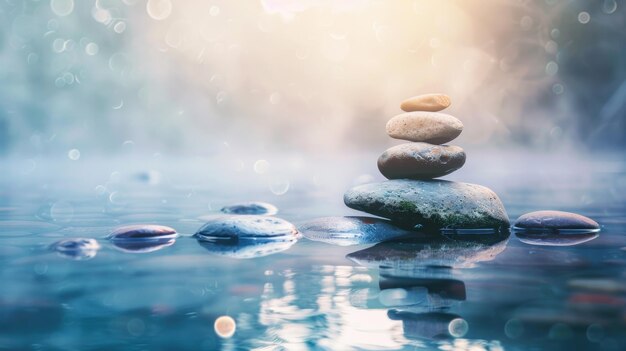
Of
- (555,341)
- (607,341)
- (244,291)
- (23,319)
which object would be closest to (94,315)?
(23,319)

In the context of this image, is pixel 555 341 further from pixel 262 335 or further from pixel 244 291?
pixel 244 291

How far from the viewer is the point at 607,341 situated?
385 cm

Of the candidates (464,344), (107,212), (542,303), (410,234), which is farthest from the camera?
(107,212)

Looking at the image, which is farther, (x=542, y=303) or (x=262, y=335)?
(x=542, y=303)

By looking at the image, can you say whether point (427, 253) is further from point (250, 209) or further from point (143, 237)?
point (250, 209)

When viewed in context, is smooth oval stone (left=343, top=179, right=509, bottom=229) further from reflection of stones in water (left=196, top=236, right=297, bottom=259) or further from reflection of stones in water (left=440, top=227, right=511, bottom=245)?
reflection of stones in water (left=196, top=236, right=297, bottom=259)

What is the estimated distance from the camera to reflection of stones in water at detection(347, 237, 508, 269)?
21.3 ft

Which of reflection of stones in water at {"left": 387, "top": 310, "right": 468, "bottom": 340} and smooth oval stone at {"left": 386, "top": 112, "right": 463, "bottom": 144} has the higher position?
smooth oval stone at {"left": 386, "top": 112, "right": 463, "bottom": 144}

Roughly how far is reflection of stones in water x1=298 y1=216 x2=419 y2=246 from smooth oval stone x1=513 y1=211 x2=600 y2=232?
196cm

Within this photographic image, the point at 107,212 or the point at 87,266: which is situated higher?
the point at 107,212

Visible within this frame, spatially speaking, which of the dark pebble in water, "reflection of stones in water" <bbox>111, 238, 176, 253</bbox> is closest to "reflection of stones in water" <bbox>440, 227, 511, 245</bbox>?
"reflection of stones in water" <bbox>111, 238, 176, 253</bbox>

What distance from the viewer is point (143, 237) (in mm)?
8469

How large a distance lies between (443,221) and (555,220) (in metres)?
1.81

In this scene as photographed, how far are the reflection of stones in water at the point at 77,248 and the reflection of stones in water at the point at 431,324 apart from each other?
4.16 meters
